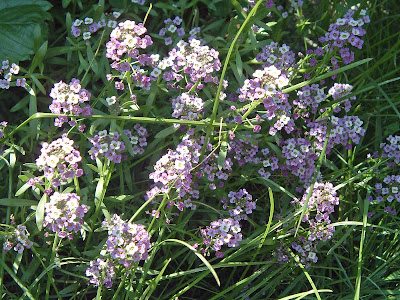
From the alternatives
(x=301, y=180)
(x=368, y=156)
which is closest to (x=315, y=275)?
(x=301, y=180)

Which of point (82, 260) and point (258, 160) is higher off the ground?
point (258, 160)

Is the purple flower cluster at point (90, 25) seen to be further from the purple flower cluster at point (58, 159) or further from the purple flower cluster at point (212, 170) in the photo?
the purple flower cluster at point (212, 170)

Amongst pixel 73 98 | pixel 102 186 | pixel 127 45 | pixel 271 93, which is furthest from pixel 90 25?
pixel 271 93

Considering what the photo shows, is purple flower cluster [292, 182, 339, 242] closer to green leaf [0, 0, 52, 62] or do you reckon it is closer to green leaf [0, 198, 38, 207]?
green leaf [0, 198, 38, 207]

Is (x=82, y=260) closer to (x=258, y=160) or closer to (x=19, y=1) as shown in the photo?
(x=258, y=160)

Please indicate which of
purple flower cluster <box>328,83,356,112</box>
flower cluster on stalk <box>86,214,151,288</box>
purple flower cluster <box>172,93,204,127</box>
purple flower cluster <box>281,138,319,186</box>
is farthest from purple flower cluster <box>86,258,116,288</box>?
purple flower cluster <box>328,83,356,112</box>

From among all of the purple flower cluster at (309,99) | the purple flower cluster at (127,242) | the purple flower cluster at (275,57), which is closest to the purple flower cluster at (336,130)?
the purple flower cluster at (309,99)
